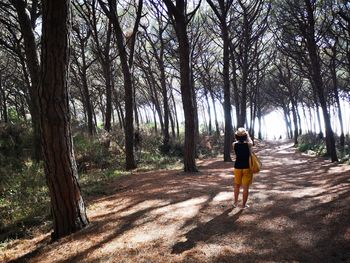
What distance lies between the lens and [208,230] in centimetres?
552

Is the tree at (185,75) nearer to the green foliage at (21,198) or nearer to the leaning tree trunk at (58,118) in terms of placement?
the green foliage at (21,198)

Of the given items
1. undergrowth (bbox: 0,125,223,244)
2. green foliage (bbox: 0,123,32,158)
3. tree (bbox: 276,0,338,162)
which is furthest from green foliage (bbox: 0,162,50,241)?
tree (bbox: 276,0,338,162)

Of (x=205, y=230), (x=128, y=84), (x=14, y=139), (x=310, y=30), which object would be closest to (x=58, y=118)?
(x=205, y=230)

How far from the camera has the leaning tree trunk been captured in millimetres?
5383

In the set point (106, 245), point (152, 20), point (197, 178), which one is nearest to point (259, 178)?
point (197, 178)

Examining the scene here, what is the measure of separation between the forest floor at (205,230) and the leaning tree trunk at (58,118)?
456 millimetres

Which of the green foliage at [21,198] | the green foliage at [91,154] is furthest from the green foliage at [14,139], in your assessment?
the green foliage at [91,154]

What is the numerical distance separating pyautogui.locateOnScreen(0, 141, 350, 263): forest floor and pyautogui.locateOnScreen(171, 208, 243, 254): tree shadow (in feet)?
0.05

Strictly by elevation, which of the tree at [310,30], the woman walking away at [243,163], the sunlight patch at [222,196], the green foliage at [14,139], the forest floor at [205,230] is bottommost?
the forest floor at [205,230]

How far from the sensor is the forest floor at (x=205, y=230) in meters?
4.67

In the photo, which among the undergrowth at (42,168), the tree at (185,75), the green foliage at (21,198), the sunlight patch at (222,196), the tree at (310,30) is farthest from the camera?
the tree at (310,30)

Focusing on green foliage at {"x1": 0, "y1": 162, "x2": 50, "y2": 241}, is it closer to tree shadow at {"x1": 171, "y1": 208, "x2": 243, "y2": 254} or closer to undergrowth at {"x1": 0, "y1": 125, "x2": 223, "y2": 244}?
undergrowth at {"x1": 0, "y1": 125, "x2": 223, "y2": 244}

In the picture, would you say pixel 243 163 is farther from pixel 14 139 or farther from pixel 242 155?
pixel 14 139

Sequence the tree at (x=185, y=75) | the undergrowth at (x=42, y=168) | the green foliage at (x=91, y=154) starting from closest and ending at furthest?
the undergrowth at (x=42, y=168) < the tree at (x=185, y=75) < the green foliage at (x=91, y=154)
